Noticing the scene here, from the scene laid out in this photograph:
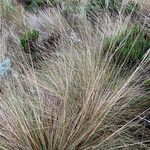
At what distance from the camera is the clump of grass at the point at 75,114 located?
1.96 meters

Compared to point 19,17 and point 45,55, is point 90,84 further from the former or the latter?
point 19,17

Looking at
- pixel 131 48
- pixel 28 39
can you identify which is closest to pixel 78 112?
pixel 131 48

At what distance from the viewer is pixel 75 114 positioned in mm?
2117

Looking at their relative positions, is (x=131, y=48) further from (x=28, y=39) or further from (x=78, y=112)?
(x=28, y=39)

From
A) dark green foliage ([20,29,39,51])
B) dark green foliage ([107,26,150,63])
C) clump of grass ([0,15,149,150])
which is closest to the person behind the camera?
clump of grass ([0,15,149,150])

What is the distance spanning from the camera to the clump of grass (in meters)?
1.96

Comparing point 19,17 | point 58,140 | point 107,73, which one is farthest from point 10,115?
point 19,17

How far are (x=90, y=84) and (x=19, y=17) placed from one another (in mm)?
2071

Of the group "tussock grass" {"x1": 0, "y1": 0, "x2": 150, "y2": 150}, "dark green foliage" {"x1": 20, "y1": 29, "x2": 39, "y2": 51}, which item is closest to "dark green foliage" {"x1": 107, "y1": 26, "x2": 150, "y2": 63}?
"tussock grass" {"x1": 0, "y1": 0, "x2": 150, "y2": 150}

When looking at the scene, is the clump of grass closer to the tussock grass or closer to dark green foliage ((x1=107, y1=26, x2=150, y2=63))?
the tussock grass

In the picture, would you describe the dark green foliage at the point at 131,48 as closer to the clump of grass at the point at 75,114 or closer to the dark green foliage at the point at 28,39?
the clump of grass at the point at 75,114

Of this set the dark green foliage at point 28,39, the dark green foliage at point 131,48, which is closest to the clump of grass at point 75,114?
the dark green foliage at point 131,48

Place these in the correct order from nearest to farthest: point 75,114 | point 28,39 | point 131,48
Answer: point 75,114 < point 131,48 < point 28,39

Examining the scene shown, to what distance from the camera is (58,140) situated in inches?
76.1
